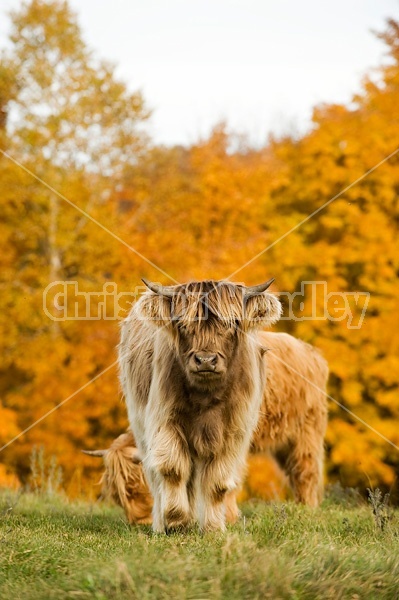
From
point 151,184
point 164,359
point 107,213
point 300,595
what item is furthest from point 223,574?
point 151,184

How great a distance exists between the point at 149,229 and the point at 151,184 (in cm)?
141

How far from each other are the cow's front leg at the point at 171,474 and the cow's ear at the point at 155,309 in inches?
28.5

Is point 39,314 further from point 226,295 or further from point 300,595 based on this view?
point 300,595

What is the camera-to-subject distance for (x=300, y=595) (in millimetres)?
3357

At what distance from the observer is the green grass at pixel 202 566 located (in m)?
3.30

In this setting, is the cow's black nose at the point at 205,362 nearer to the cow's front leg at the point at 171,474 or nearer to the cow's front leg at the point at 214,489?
the cow's front leg at the point at 171,474

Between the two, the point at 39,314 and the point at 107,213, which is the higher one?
the point at 107,213

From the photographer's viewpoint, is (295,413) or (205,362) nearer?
(205,362)

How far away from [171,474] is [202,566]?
202cm

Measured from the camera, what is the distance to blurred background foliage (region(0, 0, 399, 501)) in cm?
1555

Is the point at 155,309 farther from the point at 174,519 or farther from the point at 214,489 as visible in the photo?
the point at 174,519

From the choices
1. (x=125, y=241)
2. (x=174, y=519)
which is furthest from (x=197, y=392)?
(x=125, y=241)

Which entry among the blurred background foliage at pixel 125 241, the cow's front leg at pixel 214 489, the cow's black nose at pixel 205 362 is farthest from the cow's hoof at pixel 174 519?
the blurred background foliage at pixel 125 241

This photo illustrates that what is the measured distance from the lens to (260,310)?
5.75m
